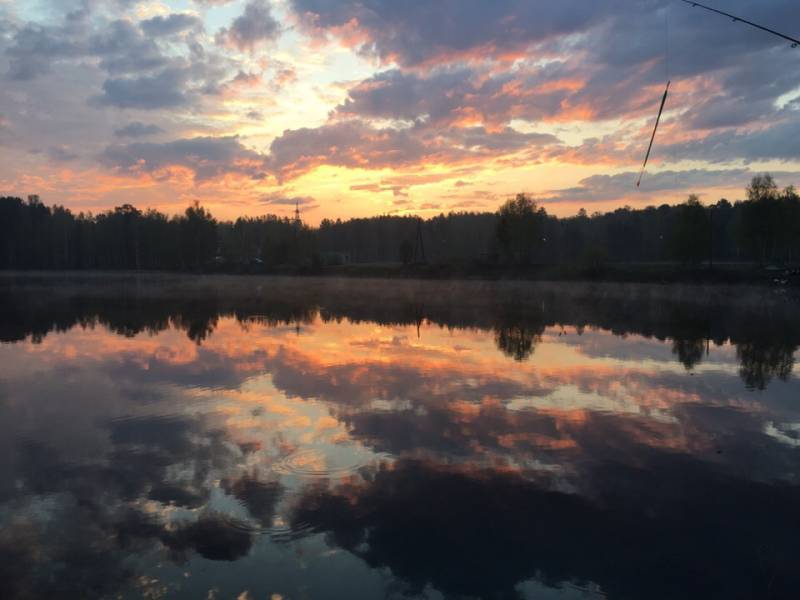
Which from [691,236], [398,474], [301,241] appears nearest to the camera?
[398,474]

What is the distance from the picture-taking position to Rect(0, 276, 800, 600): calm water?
7.49 m

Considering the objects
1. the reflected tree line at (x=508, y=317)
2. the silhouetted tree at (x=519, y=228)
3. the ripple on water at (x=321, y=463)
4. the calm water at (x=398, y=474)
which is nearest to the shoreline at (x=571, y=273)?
the silhouetted tree at (x=519, y=228)

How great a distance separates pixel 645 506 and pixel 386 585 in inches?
183

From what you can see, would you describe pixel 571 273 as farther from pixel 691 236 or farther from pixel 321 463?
pixel 321 463

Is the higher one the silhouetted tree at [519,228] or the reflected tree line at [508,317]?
the silhouetted tree at [519,228]

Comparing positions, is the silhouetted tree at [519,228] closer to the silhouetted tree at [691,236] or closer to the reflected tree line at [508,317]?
the silhouetted tree at [691,236]

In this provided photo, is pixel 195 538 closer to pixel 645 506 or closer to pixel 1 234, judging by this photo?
pixel 645 506

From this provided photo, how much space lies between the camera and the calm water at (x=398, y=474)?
7.49m

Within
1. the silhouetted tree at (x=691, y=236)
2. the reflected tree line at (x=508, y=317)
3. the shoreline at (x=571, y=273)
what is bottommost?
the reflected tree line at (x=508, y=317)

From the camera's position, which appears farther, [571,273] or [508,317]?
[571,273]

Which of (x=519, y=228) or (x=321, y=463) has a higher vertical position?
(x=519, y=228)

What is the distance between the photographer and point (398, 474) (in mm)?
10695

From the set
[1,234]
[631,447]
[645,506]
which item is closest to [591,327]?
[631,447]

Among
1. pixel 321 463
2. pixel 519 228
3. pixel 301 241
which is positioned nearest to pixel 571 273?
pixel 519 228
